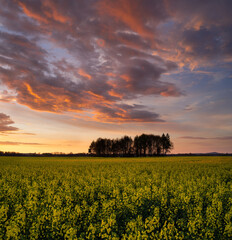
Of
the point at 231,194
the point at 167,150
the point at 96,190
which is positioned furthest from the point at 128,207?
the point at 167,150

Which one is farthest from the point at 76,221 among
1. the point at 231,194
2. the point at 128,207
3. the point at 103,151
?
the point at 103,151

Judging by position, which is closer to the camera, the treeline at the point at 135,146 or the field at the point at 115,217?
the field at the point at 115,217

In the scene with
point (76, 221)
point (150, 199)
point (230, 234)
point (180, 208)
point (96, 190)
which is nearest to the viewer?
point (230, 234)

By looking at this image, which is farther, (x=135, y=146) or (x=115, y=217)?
(x=135, y=146)

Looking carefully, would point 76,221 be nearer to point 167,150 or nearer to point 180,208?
point 180,208

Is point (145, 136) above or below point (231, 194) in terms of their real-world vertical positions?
above

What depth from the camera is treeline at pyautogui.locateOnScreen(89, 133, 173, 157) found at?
134 meters

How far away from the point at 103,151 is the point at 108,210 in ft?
464

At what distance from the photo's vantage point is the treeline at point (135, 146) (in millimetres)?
133750

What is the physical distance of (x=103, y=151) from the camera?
149m

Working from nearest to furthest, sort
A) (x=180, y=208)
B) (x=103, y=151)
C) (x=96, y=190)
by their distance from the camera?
(x=180, y=208) < (x=96, y=190) < (x=103, y=151)

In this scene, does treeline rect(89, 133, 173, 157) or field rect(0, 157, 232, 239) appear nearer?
field rect(0, 157, 232, 239)

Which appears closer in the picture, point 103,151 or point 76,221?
point 76,221

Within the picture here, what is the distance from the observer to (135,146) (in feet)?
449
